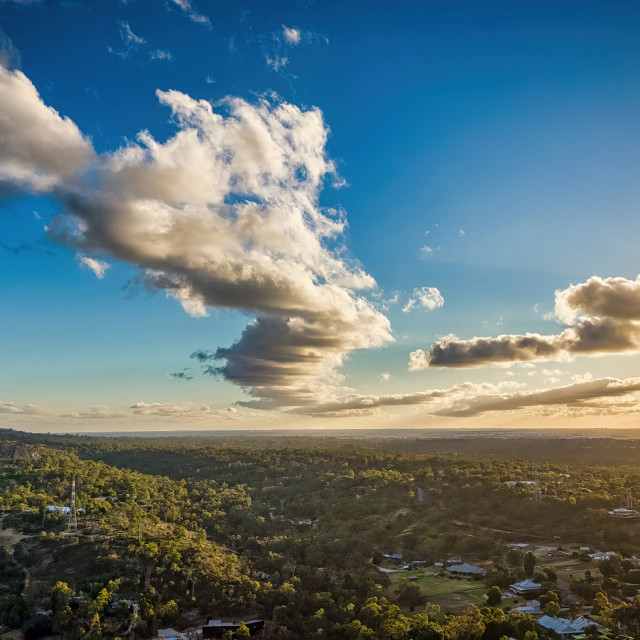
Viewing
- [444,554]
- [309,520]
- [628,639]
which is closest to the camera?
[628,639]

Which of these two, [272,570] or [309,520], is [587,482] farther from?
[272,570]

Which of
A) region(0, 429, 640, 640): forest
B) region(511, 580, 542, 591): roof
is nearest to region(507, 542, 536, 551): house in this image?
region(0, 429, 640, 640): forest

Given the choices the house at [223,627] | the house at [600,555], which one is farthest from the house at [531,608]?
the house at [223,627]

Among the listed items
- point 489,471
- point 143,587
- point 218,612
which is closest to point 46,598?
point 143,587

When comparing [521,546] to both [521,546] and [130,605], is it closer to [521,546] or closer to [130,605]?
[521,546]

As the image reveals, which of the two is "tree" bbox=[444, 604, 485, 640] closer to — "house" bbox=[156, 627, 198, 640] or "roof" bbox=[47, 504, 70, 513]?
"house" bbox=[156, 627, 198, 640]

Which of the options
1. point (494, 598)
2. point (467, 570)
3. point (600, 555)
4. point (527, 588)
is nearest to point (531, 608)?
point (494, 598)
